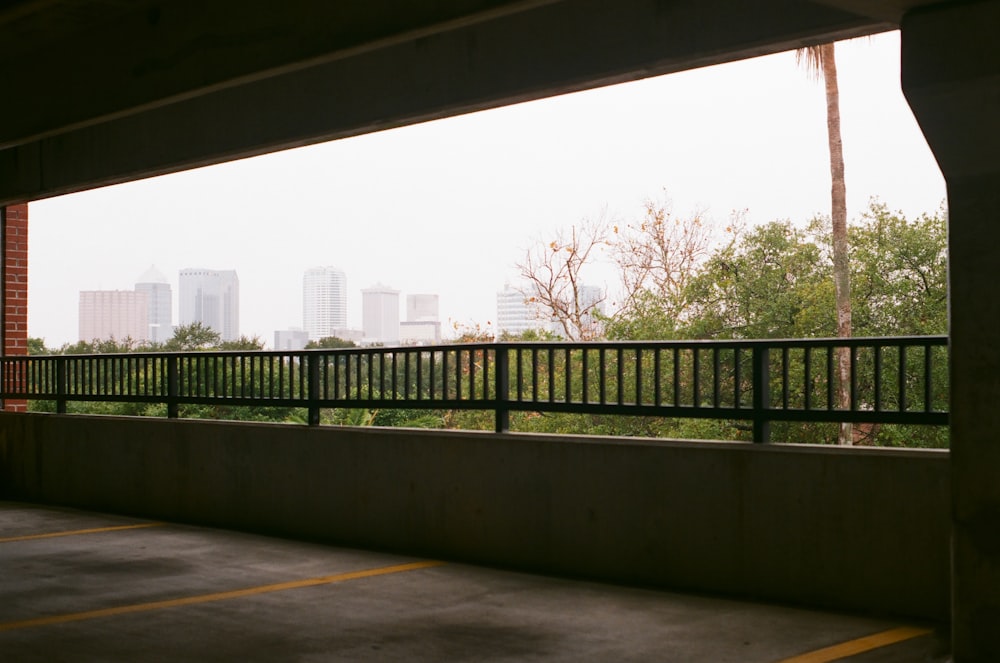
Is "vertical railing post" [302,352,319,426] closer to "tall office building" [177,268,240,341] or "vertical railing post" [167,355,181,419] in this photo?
"vertical railing post" [167,355,181,419]

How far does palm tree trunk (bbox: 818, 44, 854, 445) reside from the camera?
23.2m

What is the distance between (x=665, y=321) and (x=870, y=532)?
18.6 metres

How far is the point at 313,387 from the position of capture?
35.5ft

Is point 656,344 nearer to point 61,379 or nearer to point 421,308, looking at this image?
point 61,379

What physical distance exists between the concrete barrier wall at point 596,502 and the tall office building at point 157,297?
5072cm

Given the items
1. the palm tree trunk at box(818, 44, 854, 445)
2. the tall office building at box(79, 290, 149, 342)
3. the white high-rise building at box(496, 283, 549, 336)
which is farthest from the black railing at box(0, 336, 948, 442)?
the tall office building at box(79, 290, 149, 342)

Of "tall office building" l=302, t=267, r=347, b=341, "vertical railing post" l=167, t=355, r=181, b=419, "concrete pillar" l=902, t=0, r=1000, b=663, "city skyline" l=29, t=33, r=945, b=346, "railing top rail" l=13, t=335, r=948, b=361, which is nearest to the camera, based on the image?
"concrete pillar" l=902, t=0, r=1000, b=663

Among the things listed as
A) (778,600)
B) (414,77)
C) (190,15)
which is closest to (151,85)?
(190,15)

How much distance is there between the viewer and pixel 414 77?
9.96 m

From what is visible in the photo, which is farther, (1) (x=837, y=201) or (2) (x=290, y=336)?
(2) (x=290, y=336)

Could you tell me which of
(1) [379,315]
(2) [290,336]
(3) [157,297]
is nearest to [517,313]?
(1) [379,315]

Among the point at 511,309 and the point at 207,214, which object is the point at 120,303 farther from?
the point at 511,309

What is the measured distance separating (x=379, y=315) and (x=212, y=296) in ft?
41.8

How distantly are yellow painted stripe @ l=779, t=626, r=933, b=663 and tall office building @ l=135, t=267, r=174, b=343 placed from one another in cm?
5759
